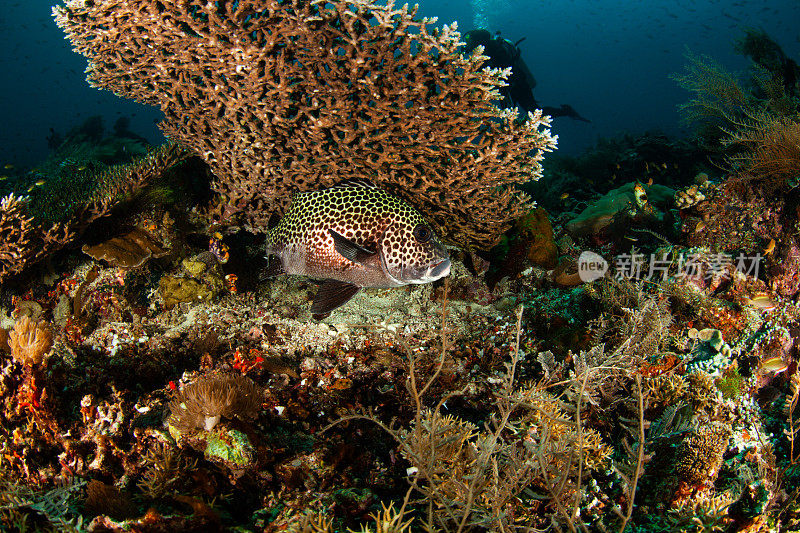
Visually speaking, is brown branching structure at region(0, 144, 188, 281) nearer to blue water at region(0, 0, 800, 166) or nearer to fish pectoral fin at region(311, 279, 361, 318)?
fish pectoral fin at region(311, 279, 361, 318)

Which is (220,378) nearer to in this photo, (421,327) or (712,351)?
(421,327)

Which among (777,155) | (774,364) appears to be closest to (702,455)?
(774,364)

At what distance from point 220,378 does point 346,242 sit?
139cm

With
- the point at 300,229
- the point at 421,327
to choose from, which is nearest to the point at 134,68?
the point at 300,229

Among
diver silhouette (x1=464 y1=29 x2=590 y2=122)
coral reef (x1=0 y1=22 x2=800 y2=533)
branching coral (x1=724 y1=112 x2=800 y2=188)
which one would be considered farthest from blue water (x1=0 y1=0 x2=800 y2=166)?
coral reef (x1=0 y1=22 x2=800 y2=533)

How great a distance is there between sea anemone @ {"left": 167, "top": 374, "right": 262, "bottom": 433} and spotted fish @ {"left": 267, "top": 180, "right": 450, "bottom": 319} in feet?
2.90

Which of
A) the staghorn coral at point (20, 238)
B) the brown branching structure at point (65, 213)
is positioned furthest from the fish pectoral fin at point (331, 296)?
the staghorn coral at point (20, 238)

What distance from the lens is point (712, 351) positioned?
3.75 meters

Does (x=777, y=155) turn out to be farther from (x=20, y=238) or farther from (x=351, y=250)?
(x=20, y=238)

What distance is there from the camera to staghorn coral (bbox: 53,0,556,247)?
124 inches

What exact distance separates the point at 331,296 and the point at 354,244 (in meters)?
0.61

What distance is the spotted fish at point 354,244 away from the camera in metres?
3.06

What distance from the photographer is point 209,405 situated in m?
2.49

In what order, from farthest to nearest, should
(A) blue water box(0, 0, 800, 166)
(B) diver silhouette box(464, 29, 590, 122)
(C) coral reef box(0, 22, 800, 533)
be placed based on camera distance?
1. (A) blue water box(0, 0, 800, 166)
2. (B) diver silhouette box(464, 29, 590, 122)
3. (C) coral reef box(0, 22, 800, 533)
